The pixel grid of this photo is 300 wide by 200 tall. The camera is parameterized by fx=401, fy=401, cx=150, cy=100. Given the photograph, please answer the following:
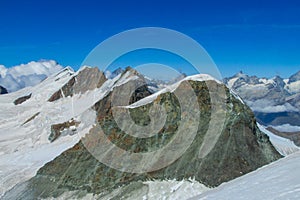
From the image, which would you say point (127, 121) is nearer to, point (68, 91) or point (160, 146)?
point (160, 146)

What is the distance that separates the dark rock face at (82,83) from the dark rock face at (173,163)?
65.8 meters

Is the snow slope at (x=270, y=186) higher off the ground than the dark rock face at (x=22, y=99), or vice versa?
the dark rock face at (x=22, y=99)

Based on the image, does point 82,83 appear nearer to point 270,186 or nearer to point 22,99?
point 22,99

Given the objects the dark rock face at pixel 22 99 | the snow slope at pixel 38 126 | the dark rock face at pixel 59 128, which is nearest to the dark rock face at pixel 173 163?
the snow slope at pixel 38 126

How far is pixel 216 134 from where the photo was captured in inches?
1577

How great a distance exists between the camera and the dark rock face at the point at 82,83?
4459 inches

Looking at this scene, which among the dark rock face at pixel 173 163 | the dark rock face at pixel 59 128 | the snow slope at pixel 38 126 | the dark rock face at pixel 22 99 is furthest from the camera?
the dark rock face at pixel 22 99

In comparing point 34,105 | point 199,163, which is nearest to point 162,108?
point 199,163

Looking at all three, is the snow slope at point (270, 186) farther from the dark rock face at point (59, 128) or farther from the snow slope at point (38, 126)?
the dark rock face at point (59, 128)

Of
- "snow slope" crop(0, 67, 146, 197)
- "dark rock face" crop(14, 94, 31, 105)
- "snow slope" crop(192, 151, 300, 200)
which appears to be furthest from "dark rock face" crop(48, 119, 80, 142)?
"dark rock face" crop(14, 94, 31, 105)

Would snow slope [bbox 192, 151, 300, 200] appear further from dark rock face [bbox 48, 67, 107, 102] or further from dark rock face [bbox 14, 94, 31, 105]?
dark rock face [bbox 14, 94, 31, 105]

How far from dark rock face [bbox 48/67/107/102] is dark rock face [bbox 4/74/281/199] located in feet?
216

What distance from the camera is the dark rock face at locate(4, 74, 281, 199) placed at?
120 ft

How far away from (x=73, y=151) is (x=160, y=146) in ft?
36.8
